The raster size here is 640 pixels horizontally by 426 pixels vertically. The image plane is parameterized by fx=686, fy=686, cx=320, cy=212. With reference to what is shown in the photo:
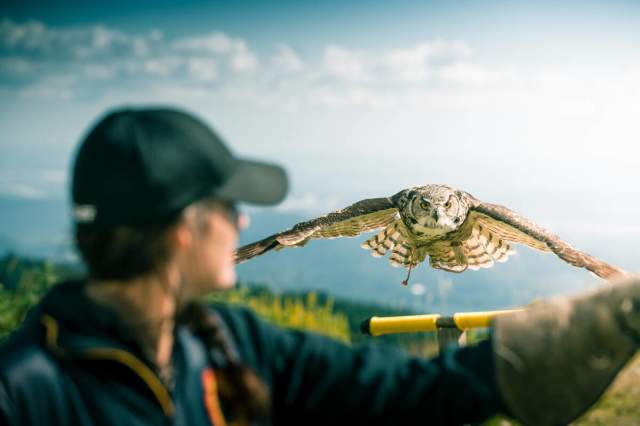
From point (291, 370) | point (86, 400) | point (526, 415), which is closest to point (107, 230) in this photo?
point (86, 400)

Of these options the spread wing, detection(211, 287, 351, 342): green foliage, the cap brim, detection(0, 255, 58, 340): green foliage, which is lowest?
detection(211, 287, 351, 342): green foliage

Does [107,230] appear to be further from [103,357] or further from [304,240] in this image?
[304,240]

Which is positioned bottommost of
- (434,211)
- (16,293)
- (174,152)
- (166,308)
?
(16,293)

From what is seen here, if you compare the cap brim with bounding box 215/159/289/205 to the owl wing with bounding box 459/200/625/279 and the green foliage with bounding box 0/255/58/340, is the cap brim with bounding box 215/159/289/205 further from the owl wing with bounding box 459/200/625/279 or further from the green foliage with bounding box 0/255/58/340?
the green foliage with bounding box 0/255/58/340

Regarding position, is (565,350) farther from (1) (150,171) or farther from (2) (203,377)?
(1) (150,171)

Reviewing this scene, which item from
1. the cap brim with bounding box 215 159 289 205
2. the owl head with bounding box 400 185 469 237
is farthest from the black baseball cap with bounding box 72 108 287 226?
the owl head with bounding box 400 185 469 237

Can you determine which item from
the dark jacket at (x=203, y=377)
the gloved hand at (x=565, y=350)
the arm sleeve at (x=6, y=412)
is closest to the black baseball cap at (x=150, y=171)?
the dark jacket at (x=203, y=377)

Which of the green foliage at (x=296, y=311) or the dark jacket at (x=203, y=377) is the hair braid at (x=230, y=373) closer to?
the dark jacket at (x=203, y=377)

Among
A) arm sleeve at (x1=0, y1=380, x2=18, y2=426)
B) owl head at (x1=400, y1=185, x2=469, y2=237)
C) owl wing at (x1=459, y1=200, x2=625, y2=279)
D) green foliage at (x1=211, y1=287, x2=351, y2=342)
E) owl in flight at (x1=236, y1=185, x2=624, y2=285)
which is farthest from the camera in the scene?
green foliage at (x1=211, y1=287, x2=351, y2=342)
